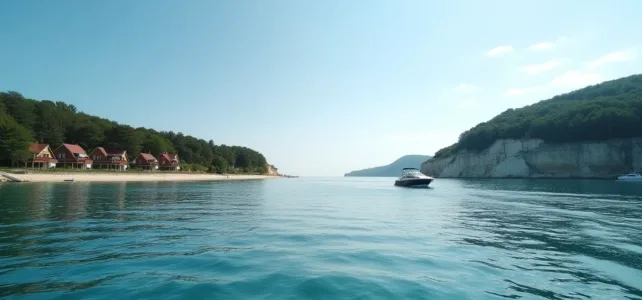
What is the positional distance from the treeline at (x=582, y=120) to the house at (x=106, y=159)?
426 feet

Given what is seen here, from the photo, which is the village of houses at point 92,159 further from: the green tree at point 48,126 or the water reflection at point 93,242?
the water reflection at point 93,242

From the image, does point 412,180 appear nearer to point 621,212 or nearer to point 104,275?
point 621,212

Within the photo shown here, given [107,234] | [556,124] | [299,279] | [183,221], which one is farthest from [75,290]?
[556,124]

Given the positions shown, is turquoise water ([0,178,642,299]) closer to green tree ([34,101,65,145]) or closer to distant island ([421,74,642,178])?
green tree ([34,101,65,145])

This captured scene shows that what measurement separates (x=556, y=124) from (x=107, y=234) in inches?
4818

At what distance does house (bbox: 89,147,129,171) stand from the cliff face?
4985 inches

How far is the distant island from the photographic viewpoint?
90750mm

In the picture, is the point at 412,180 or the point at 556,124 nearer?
the point at 412,180

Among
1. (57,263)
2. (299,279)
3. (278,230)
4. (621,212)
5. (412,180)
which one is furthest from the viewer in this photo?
(412,180)

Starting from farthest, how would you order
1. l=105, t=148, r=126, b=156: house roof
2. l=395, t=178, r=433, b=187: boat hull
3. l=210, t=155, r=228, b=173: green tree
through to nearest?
1. l=210, t=155, r=228, b=173: green tree
2. l=105, t=148, r=126, b=156: house roof
3. l=395, t=178, r=433, b=187: boat hull

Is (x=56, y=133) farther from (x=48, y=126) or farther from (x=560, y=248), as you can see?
(x=560, y=248)

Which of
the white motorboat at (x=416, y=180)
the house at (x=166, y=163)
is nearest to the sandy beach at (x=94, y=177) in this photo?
the house at (x=166, y=163)

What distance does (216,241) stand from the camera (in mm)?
12062

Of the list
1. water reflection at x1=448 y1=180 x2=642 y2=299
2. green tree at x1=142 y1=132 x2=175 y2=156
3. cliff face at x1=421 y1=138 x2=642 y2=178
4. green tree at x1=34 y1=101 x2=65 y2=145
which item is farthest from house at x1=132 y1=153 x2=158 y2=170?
cliff face at x1=421 y1=138 x2=642 y2=178
